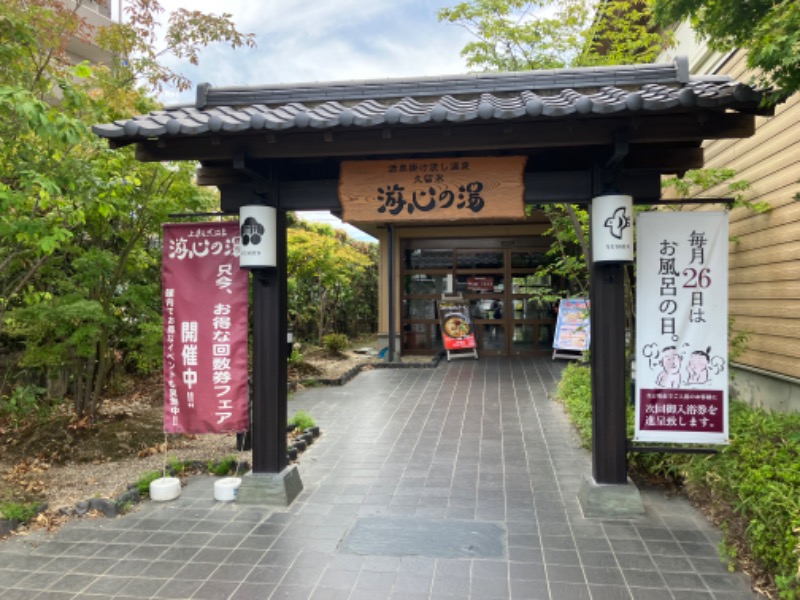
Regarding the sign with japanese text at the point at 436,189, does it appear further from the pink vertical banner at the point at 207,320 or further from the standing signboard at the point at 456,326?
the standing signboard at the point at 456,326

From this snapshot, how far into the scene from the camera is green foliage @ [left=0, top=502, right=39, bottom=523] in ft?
15.2

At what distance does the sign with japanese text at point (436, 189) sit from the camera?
15.5 ft

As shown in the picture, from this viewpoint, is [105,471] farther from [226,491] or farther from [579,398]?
[579,398]

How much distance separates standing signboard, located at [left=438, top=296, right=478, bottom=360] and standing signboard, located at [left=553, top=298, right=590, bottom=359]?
2188 millimetres

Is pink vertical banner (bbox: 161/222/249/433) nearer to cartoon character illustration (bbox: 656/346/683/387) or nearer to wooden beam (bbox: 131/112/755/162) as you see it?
wooden beam (bbox: 131/112/755/162)

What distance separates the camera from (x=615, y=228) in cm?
463

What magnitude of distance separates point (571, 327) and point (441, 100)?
414 inches

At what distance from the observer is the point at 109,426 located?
24.6ft

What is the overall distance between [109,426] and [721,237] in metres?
7.62

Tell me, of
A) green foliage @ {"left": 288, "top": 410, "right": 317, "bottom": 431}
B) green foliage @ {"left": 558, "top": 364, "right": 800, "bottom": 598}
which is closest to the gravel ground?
green foliage @ {"left": 288, "top": 410, "right": 317, "bottom": 431}

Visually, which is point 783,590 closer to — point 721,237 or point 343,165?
point 721,237

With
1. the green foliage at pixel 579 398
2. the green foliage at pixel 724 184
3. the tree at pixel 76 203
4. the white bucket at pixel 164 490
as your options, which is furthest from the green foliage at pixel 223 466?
the green foliage at pixel 724 184

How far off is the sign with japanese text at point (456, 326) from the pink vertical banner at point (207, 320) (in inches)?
380

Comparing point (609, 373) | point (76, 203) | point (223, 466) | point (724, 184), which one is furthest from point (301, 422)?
point (724, 184)
